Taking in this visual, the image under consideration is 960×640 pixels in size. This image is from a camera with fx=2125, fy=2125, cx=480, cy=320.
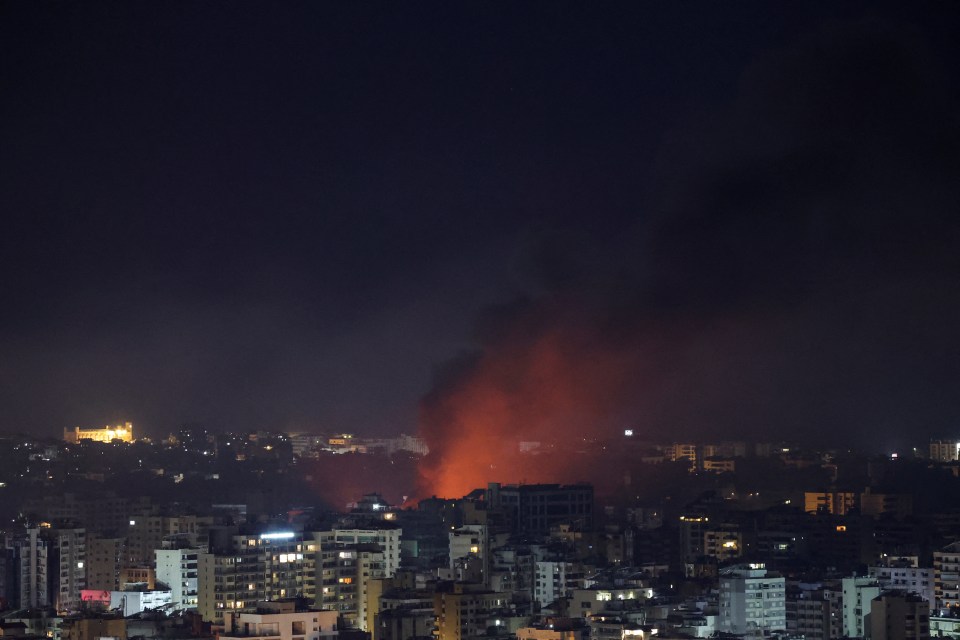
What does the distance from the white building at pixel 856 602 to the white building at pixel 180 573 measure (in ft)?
18.7

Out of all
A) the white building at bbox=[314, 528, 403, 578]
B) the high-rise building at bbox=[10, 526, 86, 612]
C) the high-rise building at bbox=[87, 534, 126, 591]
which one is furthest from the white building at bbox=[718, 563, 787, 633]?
the high-rise building at bbox=[87, 534, 126, 591]

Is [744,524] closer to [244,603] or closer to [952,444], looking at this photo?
[244,603]

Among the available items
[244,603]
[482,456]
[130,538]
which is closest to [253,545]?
[244,603]

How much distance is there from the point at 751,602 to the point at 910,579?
2797 mm

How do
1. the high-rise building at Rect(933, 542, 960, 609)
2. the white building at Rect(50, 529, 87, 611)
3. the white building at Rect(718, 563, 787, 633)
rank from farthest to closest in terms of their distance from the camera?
the white building at Rect(50, 529, 87, 611)
the high-rise building at Rect(933, 542, 960, 609)
the white building at Rect(718, 563, 787, 633)

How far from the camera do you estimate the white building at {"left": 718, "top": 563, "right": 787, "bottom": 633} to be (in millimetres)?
17469

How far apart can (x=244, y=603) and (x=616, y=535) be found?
753 centimetres

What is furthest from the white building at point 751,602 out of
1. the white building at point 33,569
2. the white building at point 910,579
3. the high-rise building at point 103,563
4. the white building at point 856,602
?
the white building at point 33,569

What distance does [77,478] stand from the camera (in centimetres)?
3712

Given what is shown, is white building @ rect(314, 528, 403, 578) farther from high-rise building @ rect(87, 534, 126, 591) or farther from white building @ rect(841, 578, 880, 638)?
white building @ rect(841, 578, 880, 638)

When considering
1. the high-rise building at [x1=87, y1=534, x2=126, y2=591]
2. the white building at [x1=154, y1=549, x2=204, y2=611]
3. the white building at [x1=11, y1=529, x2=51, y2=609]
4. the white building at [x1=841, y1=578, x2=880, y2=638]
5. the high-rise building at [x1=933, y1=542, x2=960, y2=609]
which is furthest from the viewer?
the high-rise building at [x1=87, y1=534, x2=126, y2=591]

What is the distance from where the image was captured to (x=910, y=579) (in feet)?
65.0

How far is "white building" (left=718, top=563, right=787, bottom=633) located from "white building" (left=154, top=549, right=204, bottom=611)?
477cm

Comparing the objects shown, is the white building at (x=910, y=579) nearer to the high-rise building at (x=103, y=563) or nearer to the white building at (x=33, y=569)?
the high-rise building at (x=103, y=563)
